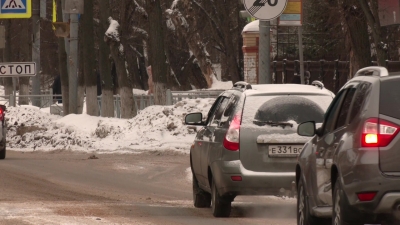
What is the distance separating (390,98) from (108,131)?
19.1 meters

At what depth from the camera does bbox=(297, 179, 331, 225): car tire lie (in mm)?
8367

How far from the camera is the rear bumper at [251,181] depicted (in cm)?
1048

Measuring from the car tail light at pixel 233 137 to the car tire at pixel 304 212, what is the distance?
1.67 metres

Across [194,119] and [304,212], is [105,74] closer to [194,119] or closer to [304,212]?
[194,119]

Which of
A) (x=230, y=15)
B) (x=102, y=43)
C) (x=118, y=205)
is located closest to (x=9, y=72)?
(x=102, y=43)

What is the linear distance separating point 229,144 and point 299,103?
2.99 ft

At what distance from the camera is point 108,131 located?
25516 mm

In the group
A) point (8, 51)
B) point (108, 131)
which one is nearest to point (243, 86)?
point (108, 131)

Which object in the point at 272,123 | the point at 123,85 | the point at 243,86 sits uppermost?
the point at 123,85

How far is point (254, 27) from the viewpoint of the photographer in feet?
98.5

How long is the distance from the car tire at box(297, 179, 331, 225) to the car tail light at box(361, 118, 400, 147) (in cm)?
177

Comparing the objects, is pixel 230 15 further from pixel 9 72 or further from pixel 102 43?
pixel 9 72

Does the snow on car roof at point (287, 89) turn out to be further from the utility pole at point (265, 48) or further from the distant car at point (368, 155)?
the utility pole at point (265, 48)

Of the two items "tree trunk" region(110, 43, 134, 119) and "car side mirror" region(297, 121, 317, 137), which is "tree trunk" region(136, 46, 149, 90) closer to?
"tree trunk" region(110, 43, 134, 119)
